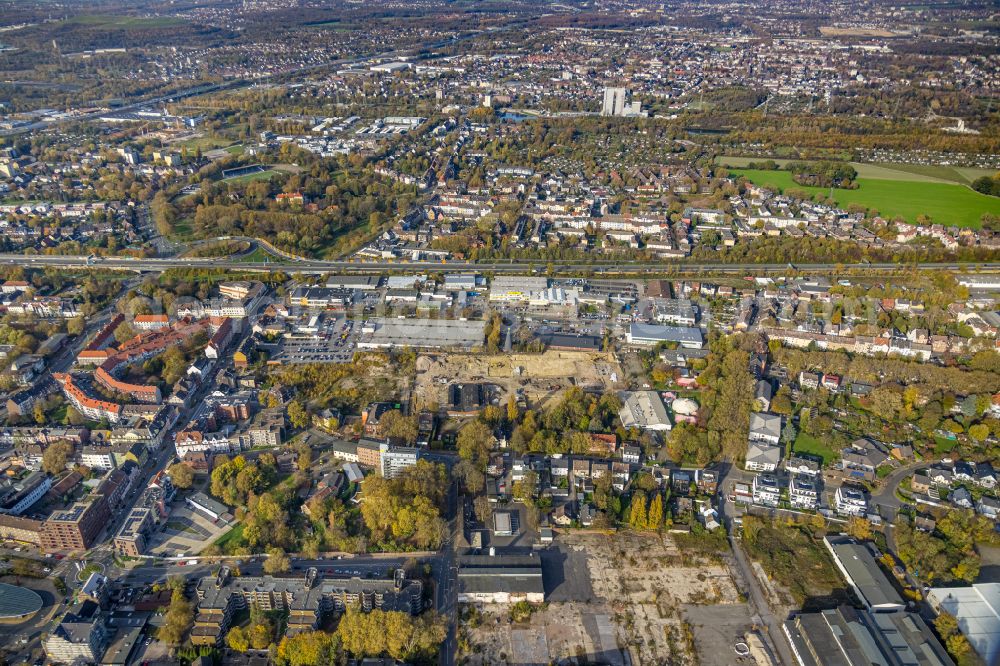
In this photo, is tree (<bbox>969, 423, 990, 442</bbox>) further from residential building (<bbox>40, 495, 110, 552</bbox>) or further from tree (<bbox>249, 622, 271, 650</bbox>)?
residential building (<bbox>40, 495, 110, 552</bbox>)

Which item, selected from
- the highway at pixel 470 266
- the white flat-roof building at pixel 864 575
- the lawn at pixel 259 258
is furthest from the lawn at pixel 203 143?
the white flat-roof building at pixel 864 575

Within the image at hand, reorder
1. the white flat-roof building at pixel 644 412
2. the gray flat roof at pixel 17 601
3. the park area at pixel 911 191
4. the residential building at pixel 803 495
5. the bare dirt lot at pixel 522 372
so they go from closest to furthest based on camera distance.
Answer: the gray flat roof at pixel 17 601 → the residential building at pixel 803 495 → the white flat-roof building at pixel 644 412 → the bare dirt lot at pixel 522 372 → the park area at pixel 911 191

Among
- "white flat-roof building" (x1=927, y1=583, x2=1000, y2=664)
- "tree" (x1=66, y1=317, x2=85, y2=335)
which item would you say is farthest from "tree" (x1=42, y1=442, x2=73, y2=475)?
"white flat-roof building" (x1=927, y1=583, x2=1000, y2=664)

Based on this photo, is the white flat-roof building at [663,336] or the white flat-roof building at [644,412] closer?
the white flat-roof building at [644,412]

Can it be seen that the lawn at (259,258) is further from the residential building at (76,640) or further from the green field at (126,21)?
the green field at (126,21)

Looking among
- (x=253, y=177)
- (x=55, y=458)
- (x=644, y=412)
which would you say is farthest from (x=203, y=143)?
(x=644, y=412)
